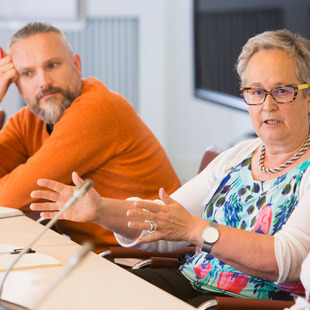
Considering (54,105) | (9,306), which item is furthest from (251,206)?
(54,105)

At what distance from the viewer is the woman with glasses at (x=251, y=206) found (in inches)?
63.8

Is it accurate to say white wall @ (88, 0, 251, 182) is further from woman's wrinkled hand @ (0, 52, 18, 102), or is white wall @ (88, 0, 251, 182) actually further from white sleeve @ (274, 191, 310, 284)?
white sleeve @ (274, 191, 310, 284)

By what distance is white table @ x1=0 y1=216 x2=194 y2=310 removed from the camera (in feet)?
4.31

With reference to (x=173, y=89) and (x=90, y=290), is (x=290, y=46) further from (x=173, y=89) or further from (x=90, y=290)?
(x=173, y=89)

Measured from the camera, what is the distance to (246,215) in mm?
1808

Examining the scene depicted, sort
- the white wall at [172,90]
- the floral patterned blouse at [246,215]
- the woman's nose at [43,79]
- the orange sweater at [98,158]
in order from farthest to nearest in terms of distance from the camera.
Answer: the white wall at [172,90] → the woman's nose at [43,79] → the orange sweater at [98,158] → the floral patterned blouse at [246,215]

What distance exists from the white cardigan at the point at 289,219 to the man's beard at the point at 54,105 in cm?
82

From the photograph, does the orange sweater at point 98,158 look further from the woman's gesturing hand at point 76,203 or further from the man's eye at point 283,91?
the man's eye at point 283,91

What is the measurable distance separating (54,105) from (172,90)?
13.5ft

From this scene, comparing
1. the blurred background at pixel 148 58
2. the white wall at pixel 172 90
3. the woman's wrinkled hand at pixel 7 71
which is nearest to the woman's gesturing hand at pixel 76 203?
the woman's wrinkled hand at pixel 7 71

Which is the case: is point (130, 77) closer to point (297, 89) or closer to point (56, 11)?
point (56, 11)

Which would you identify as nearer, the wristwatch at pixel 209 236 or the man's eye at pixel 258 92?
the wristwatch at pixel 209 236

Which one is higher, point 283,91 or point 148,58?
point 283,91

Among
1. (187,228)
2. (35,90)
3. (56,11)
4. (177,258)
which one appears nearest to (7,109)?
(56,11)
